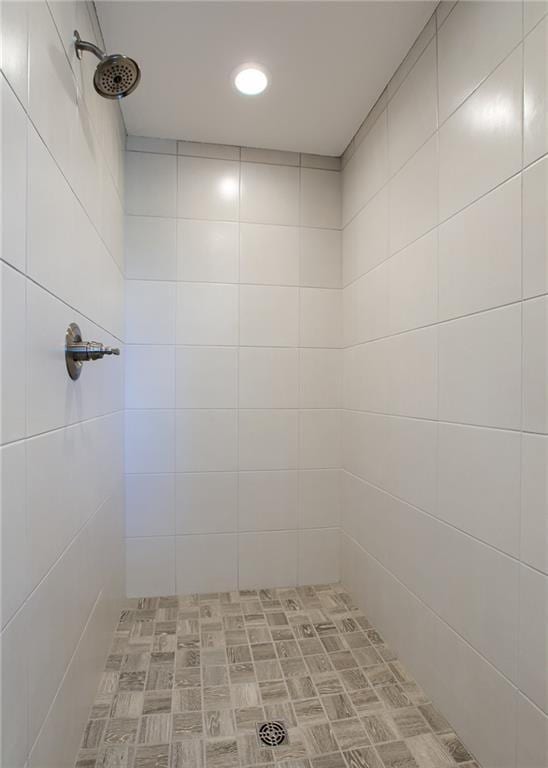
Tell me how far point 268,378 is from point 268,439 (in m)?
0.30

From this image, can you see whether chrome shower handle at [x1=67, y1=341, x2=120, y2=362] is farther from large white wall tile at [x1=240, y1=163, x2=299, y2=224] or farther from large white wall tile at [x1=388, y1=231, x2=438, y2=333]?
large white wall tile at [x1=240, y1=163, x2=299, y2=224]

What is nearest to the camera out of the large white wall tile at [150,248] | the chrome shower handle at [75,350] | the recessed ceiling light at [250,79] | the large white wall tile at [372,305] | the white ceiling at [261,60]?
the chrome shower handle at [75,350]

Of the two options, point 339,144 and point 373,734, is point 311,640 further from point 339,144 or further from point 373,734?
point 339,144

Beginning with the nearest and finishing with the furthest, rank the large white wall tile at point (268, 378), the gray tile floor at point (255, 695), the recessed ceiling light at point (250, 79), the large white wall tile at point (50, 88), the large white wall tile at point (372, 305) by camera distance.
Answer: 1. the large white wall tile at point (50, 88)
2. the gray tile floor at point (255, 695)
3. the recessed ceiling light at point (250, 79)
4. the large white wall tile at point (372, 305)
5. the large white wall tile at point (268, 378)

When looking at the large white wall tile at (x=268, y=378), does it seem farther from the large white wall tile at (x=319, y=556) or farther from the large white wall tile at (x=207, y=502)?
the large white wall tile at (x=319, y=556)

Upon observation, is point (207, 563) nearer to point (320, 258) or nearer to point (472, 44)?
point (320, 258)

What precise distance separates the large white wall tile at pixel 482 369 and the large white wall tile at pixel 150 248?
4.22 ft

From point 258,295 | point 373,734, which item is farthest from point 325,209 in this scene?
point 373,734

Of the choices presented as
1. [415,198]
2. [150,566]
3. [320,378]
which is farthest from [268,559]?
[415,198]

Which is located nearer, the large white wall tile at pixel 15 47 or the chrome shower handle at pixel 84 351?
the large white wall tile at pixel 15 47

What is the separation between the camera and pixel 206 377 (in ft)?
6.68

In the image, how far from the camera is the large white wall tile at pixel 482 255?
Answer: 1.02 meters

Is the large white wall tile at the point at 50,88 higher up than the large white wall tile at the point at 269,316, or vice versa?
the large white wall tile at the point at 50,88

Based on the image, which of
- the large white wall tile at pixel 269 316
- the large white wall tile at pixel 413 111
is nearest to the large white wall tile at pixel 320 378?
the large white wall tile at pixel 269 316
